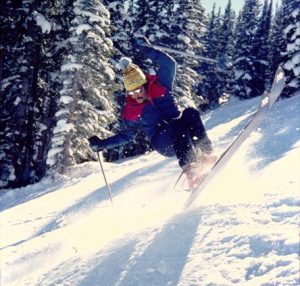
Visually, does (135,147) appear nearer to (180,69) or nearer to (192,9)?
(180,69)

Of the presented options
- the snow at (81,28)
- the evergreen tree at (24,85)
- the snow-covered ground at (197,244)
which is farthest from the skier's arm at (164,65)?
the evergreen tree at (24,85)

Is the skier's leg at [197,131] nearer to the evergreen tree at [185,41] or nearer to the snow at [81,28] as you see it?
the snow at [81,28]

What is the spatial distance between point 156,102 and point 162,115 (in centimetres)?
24

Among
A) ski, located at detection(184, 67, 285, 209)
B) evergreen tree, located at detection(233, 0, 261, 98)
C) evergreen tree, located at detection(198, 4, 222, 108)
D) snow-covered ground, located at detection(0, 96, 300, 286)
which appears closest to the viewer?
snow-covered ground, located at detection(0, 96, 300, 286)

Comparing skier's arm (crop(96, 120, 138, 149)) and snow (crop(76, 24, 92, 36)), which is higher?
snow (crop(76, 24, 92, 36))

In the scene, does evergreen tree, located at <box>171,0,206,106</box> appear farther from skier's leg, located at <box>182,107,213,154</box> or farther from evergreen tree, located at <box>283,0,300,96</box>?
skier's leg, located at <box>182,107,213,154</box>

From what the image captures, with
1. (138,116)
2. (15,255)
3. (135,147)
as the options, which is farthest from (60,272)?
(135,147)

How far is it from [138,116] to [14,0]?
47.6 feet

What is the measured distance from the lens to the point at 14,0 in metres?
18.7

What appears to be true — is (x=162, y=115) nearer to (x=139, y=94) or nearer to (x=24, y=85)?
(x=139, y=94)

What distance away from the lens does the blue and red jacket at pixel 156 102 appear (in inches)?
260

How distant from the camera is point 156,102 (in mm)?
6688

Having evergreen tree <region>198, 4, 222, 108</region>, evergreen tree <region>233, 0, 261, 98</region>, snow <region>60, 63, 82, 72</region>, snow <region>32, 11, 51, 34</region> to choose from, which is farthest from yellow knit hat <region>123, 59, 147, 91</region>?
evergreen tree <region>198, 4, 222, 108</region>

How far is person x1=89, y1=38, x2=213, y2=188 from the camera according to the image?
21.2 feet
